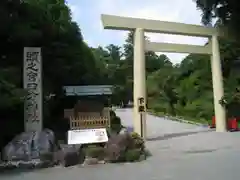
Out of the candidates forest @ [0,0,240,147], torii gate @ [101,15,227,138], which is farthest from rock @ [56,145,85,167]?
torii gate @ [101,15,227,138]

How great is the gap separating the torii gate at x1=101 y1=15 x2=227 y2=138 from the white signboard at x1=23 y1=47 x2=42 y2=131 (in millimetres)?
4343

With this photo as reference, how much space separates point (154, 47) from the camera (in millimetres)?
16703

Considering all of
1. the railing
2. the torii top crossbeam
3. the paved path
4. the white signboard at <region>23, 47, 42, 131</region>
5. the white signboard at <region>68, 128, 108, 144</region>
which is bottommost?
the paved path

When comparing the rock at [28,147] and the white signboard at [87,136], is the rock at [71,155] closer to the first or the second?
the white signboard at [87,136]

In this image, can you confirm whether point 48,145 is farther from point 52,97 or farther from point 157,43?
point 157,43

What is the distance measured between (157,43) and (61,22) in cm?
441

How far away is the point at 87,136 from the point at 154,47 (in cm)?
695

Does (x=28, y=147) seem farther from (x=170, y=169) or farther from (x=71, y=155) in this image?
(x=170, y=169)

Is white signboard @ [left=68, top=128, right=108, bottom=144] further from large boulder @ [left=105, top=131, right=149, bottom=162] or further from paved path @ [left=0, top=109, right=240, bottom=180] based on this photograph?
paved path @ [left=0, top=109, right=240, bottom=180]

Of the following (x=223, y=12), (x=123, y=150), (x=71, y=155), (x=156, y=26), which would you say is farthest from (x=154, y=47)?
(x=71, y=155)

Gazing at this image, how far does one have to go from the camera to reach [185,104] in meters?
30.4

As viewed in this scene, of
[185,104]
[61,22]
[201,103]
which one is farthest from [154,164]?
[185,104]

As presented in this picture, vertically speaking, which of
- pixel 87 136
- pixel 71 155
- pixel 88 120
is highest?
pixel 88 120

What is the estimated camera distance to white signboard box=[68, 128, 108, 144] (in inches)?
431
